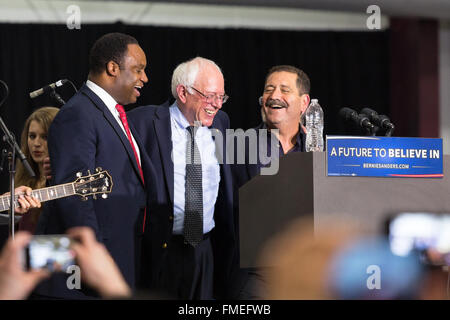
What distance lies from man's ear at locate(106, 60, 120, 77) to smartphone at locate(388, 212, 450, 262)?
66.4 inches

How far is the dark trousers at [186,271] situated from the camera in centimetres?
323

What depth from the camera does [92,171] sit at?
2977 mm

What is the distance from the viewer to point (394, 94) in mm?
6625

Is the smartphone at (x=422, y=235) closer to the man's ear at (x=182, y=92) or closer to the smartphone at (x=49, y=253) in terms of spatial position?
the smartphone at (x=49, y=253)

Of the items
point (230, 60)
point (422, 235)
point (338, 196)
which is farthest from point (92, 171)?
point (230, 60)

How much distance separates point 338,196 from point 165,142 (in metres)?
1.43

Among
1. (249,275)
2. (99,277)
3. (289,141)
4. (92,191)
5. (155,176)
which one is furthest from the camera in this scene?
(289,141)

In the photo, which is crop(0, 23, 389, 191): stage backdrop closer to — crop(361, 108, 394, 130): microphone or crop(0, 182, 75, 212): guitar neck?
crop(0, 182, 75, 212): guitar neck

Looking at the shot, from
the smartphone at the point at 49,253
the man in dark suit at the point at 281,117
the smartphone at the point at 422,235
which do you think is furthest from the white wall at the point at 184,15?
the smartphone at the point at 49,253

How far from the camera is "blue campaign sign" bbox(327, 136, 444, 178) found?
6.79 ft

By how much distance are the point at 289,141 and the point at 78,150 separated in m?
1.06
